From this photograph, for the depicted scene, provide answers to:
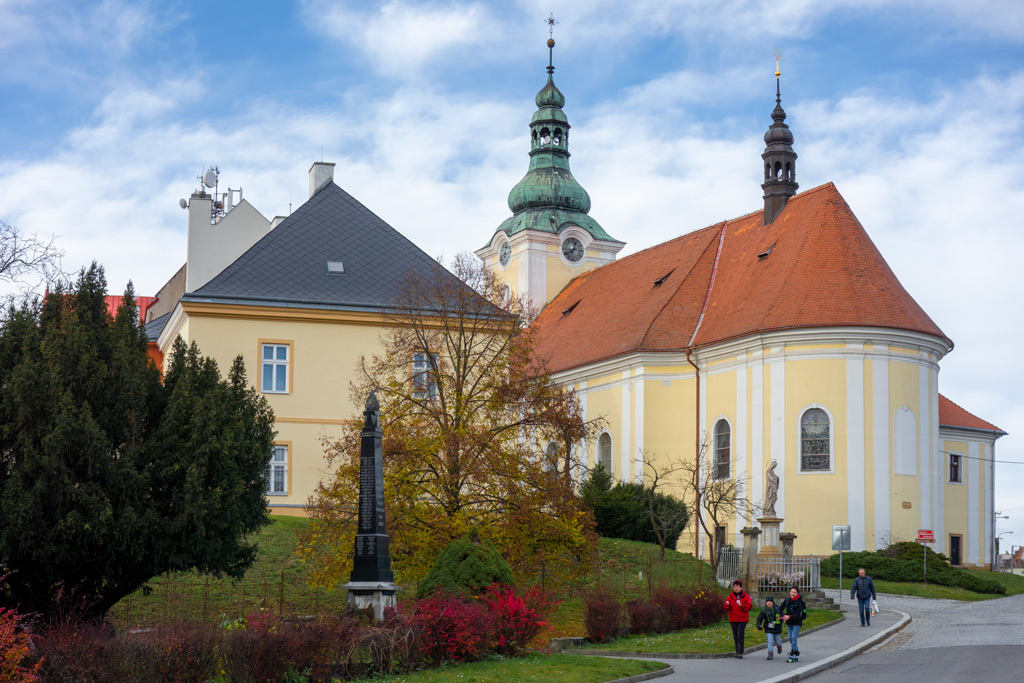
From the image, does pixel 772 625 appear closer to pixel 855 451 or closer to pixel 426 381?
pixel 426 381

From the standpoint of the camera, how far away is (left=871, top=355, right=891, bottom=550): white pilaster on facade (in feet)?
122

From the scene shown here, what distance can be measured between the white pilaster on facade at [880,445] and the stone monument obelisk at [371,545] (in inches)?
918

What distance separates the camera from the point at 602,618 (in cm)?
2084

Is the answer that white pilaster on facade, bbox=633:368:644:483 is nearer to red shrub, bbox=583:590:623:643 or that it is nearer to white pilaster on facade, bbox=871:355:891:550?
white pilaster on facade, bbox=871:355:891:550

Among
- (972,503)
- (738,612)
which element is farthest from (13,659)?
(972,503)

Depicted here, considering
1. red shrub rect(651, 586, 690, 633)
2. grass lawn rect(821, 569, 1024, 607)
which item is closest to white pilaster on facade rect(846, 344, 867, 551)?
grass lawn rect(821, 569, 1024, 607)

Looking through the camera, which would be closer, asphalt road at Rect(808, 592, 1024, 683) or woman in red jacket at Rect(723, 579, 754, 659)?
asphalt road at Rect(808, 592, 1024, 683)

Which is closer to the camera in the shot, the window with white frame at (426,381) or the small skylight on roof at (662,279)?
the window with white frame at (426,381)

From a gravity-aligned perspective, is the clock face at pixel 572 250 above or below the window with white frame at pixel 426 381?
above

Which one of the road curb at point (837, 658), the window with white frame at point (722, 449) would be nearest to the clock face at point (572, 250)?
the window with white frame at point (722, 449)

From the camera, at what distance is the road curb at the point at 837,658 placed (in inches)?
643

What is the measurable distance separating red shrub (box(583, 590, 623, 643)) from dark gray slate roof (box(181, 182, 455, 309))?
13377 millimetres

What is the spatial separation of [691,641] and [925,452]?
798 inches

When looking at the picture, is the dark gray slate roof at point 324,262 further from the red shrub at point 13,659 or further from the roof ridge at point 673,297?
the red shrub at point 13,659
